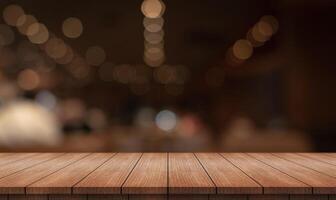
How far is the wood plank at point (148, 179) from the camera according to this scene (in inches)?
81.0

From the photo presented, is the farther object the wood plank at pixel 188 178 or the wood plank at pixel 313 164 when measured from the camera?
the wood plank at pixel 313 164

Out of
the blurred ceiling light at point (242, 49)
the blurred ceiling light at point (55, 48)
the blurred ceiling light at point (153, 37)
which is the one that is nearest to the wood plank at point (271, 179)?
the blurred ceiling light at point (242, 49)

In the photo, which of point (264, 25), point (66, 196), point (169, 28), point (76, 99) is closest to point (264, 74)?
point (264, 25)

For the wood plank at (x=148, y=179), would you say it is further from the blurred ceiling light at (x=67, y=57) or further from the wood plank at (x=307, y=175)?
the blurred ceiling light at (x=67, y=57)

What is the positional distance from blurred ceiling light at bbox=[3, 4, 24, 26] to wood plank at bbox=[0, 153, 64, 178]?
45.8 inches

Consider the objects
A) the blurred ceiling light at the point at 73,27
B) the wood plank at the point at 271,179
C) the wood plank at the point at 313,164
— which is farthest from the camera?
the blurred ceiling light at the point at 73,27

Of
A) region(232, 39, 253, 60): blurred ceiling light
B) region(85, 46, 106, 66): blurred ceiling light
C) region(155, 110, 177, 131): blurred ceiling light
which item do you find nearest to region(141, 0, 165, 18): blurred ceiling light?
region(85, 46, 106, 66): blurred ceiling light

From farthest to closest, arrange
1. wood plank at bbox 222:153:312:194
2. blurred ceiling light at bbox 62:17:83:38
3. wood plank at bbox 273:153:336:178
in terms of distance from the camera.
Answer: blurred ceiling light at bbox 62:17:83:38 < wood plank at bbox 273:153:336:178 < wood plank at bbox 222:153:312:194

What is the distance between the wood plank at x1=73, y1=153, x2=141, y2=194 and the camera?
2049mm

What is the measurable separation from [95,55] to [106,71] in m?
0.15

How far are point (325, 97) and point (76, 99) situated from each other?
2.00 metres

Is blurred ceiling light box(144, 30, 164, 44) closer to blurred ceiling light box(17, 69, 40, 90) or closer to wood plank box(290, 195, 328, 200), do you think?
blurred ceiling light box(17, 69, 40, 90)

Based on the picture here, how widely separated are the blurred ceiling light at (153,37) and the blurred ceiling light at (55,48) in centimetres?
67

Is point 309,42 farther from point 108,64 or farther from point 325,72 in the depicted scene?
point 108,64
